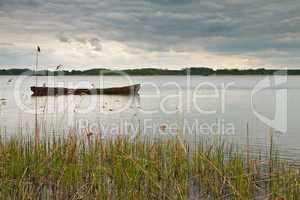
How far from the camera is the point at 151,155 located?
7113mm

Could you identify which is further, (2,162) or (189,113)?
(189,113)

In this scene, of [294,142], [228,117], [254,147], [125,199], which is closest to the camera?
[125,199]

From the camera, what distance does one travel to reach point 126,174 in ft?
21.3

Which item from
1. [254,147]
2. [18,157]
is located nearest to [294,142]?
[254,147]

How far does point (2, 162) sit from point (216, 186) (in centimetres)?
381

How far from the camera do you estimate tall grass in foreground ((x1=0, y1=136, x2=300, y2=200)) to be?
20.1 ft

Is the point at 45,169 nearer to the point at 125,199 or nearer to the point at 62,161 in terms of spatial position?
the point at 62,161

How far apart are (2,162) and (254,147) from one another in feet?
26.9

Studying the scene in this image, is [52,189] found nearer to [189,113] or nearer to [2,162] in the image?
[2,162]

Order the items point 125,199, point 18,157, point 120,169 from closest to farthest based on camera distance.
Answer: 1. point 125,199
2. point 120,169
3. point 18,157

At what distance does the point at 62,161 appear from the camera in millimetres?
7105

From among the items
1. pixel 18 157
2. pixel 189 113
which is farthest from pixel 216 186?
pixel 189 113

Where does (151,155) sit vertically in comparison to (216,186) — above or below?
above

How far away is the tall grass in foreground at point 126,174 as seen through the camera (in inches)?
241
